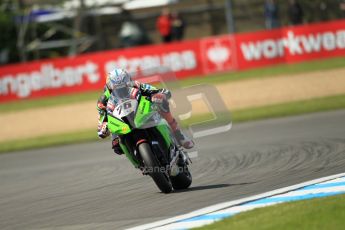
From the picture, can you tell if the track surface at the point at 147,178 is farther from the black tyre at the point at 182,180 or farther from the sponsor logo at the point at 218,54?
the sponsor logo at the point at 218,54

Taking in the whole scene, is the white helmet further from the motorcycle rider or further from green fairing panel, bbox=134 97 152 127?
green fairing panel, bbox=134 97 152 127

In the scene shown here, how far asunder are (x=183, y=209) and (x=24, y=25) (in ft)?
85.9

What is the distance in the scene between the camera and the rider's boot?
10188 mm

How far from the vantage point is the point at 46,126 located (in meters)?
22.9

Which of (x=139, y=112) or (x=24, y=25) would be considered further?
(x=24, y=25)

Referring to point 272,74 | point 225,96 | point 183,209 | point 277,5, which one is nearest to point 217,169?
point 183,209

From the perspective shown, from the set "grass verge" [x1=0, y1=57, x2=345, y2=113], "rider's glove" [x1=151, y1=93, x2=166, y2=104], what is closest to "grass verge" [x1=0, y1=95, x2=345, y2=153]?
"grass verge" [x1=0, y1=57, x2=345, y2=113]

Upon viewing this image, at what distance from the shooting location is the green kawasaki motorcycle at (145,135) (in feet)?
31.6

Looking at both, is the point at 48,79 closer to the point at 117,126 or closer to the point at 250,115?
the point at 250,115

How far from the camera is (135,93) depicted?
995 cm

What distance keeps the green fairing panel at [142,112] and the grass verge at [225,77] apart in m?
16.3

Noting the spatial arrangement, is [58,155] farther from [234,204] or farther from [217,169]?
[234,204]

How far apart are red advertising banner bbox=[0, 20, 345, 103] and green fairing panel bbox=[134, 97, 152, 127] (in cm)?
1822

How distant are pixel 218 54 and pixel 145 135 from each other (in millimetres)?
19692
